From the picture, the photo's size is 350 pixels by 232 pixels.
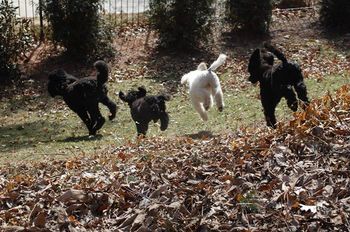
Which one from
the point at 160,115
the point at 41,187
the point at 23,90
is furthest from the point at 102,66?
the point at 41,187

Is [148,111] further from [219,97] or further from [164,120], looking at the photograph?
[219,97]

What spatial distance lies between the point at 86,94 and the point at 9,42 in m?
5.28

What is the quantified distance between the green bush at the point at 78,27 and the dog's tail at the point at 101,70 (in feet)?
16.8

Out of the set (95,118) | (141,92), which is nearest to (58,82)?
(95,118)

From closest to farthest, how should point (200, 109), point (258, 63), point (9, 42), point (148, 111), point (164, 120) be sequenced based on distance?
point (148, 111) < point (164, 120) < point (258, 63) < point (200, 109) < point (9, 42)

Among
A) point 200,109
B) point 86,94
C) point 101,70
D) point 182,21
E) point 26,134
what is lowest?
point 26,134

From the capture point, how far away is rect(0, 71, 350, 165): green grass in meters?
11.5

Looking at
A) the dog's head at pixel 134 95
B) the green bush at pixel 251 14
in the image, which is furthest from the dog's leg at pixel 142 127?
the green bush at pixel 251 14

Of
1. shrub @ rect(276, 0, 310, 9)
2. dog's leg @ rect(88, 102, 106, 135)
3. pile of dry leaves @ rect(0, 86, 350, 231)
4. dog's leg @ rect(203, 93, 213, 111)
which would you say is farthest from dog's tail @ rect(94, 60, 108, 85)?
shrub @ rect(276, 0, 310, 9)

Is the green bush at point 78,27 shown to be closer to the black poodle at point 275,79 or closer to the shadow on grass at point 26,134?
the shadow on grass at point 26,134

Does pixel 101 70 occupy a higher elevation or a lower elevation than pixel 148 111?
higher

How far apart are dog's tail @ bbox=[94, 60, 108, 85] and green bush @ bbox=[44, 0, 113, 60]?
5.12 m

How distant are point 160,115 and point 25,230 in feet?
21.1

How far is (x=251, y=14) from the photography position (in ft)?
61.6
